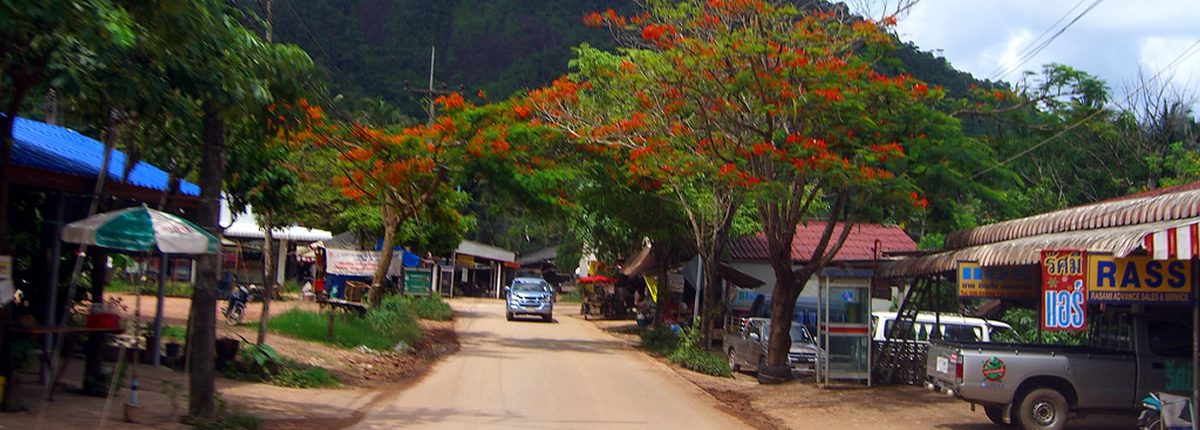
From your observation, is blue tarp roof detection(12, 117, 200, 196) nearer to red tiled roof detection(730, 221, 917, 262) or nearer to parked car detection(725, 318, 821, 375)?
parked car detection(725, 318, 821, 375)

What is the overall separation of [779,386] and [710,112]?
5561mm

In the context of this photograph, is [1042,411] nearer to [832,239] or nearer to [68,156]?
[68,156]

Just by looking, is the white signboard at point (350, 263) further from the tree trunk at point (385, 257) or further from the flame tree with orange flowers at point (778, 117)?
the flame tree with orange flowers at point (778, 117)

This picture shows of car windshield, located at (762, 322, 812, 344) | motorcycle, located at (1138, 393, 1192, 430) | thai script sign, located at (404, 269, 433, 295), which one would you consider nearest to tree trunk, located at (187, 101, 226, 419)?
motorcycle, located at (1138, 393, 1192, 430)

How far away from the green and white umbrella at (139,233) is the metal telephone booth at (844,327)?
12107mm

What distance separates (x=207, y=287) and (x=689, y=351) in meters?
14.3

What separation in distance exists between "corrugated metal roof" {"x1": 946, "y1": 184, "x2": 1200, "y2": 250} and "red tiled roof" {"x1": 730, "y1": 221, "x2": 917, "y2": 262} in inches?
725

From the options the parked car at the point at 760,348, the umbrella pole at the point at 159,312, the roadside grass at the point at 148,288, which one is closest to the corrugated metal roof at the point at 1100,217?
the parked car at the point at 760,348

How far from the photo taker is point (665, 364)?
2470 centimetres

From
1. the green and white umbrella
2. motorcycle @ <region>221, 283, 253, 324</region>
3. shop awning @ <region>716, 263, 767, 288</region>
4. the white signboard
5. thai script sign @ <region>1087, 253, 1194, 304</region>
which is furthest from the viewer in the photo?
shop awning @ <region>716, 263, 767, 288</region>

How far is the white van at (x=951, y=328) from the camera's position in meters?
20.0

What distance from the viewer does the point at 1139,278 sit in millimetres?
11781

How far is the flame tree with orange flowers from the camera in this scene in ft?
55.9

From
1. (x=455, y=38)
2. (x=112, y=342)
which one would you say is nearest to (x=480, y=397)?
(x=112, y=342)
